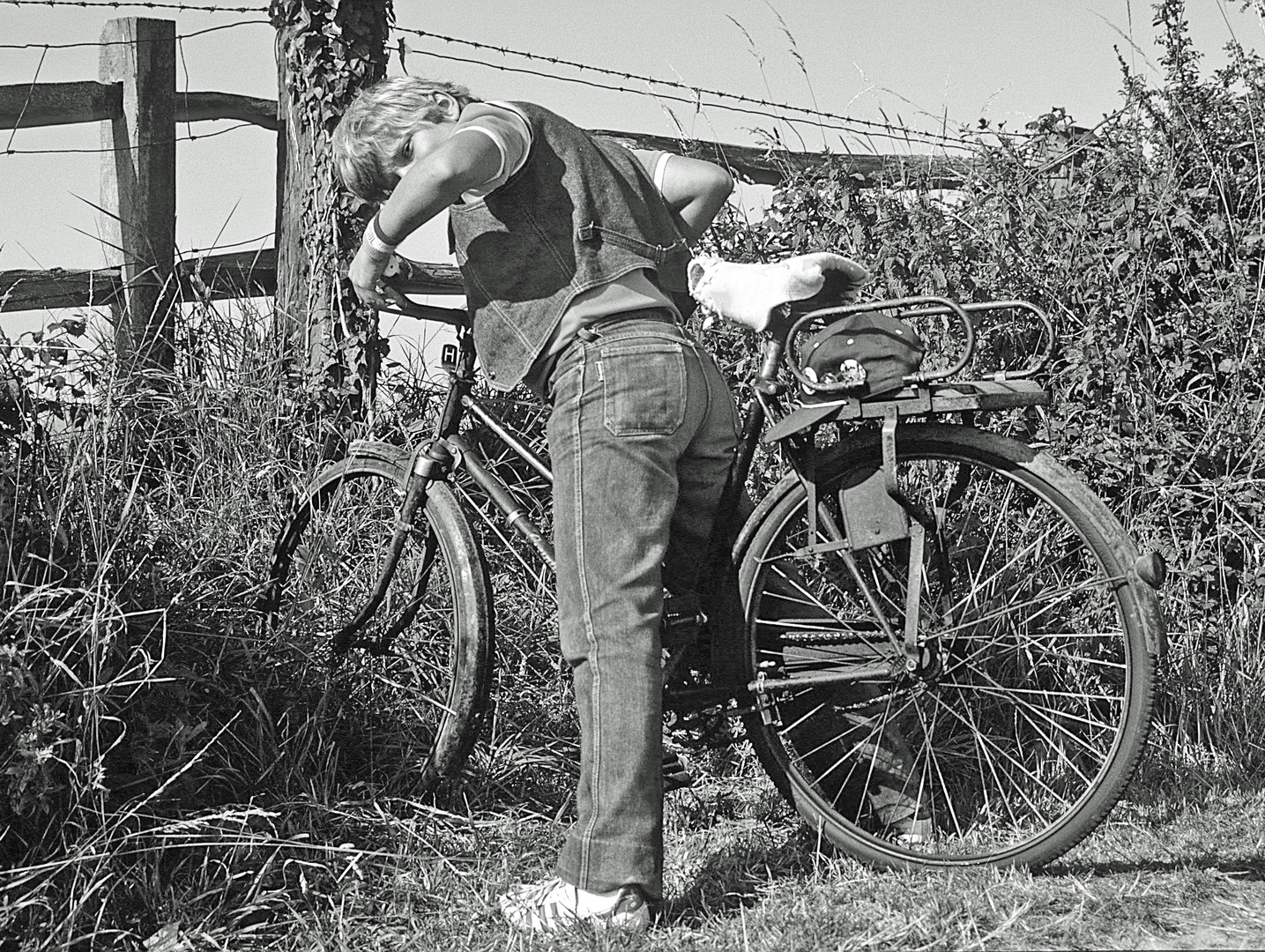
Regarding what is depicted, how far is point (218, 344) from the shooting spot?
15.7ft

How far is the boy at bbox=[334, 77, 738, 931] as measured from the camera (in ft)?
9.62

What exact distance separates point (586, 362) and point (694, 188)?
2.08 feet

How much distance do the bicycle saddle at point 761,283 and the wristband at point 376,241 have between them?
2.40ft

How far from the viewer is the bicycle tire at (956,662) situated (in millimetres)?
3100

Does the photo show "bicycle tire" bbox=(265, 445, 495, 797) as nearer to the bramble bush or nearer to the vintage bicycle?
the vintage bicycle

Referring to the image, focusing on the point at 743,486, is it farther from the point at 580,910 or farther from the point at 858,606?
the point at 580,910

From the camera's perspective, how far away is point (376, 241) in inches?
123

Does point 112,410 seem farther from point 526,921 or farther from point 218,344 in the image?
point 526,921

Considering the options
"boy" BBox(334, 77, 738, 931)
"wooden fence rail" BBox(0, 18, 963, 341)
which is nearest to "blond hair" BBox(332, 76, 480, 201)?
"boy" BBox(334, 77, 738, 931)

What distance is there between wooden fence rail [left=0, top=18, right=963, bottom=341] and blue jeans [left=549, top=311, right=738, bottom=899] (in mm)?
1966

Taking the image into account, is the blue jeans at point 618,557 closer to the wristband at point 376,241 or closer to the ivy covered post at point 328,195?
the wristband at point 376,241

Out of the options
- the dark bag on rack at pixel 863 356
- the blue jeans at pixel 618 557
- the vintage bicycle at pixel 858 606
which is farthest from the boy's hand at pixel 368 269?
the dark bag on rack at pixel 863 356

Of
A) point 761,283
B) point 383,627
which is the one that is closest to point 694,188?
point 761,283

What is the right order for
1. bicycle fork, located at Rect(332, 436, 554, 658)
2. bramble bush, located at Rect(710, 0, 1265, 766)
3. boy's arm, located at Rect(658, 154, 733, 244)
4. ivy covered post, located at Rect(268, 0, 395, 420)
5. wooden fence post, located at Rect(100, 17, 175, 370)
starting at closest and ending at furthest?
boy's arm, located at Rect(658, 154, 733, 244) < bicycle fork, located at Rect(332, 436, 554, 658) < bramble bush, located at Rect(710, 0, 1265, 766) < ivy covered post, located at Rect(268, 0, 395, 420) < wooden fence post, located at Rect(100, 17, 175, 370)
